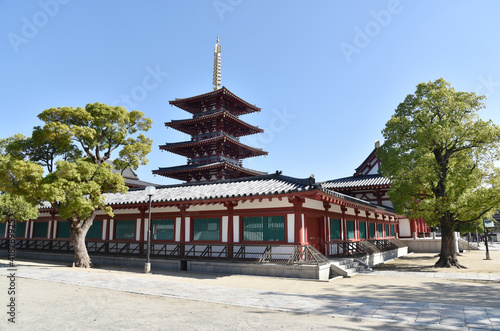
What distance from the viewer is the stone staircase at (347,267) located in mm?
13617

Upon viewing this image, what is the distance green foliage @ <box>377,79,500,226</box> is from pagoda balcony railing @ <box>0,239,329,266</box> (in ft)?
20.3

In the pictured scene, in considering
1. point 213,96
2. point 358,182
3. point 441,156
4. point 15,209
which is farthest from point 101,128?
point 358,182

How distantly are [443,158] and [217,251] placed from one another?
1225 centimetres

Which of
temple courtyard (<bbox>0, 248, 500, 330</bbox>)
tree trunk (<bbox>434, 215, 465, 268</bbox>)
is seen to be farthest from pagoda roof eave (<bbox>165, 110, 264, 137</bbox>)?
tree trunk (<bbox>434, 215, 465, 268</bbox>)

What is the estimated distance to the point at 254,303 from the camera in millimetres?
8375

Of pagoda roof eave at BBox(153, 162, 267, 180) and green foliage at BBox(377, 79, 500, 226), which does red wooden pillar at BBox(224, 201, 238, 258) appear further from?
pagoda roof eave at BBox(153, 162, 267, 180)

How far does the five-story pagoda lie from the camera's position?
92.3 feet

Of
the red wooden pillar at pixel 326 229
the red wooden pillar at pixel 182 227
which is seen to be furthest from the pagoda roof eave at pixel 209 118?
the red wooden pillar at pixel 326 229

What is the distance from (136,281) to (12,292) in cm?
382

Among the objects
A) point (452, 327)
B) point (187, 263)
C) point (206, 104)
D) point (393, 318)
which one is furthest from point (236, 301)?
point (206, 104)

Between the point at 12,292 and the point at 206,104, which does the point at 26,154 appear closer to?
the point at 12,292

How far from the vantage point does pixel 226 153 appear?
29.4 meters

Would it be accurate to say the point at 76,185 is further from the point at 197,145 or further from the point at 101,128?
the point at 197,145

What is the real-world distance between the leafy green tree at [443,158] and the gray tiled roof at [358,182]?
9.76 m
